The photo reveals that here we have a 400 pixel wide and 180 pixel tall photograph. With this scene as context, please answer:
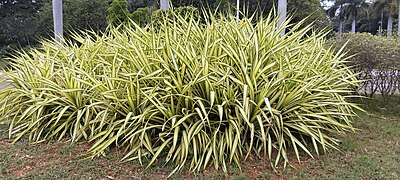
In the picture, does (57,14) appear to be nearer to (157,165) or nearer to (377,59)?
(157,165)

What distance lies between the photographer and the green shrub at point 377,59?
4.79m

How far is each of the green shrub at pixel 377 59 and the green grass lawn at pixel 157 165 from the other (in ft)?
5.94

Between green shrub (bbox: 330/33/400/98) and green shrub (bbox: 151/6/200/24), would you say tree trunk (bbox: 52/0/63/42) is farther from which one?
green shrub (bbox: 330/33/400/98)

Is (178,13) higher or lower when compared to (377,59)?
higher

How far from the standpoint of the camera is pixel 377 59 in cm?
486

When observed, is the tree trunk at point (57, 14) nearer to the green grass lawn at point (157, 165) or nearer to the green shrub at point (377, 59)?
the green grass lawn at point (157, 165)

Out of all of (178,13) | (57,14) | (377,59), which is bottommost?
(377,59)

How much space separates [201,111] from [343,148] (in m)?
1.63

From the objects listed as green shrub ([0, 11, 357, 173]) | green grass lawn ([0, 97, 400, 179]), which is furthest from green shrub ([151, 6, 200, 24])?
green grass lawn ([0, 97, 400, 179])

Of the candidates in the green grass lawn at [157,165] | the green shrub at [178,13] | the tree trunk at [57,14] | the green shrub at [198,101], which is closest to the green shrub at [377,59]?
the green shrub at [198,101]

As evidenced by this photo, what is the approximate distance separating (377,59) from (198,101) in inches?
138

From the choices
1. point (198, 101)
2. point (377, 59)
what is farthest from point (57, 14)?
point (377, 59)

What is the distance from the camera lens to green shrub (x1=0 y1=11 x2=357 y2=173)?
2846 millimetres

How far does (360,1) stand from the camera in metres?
40.3
